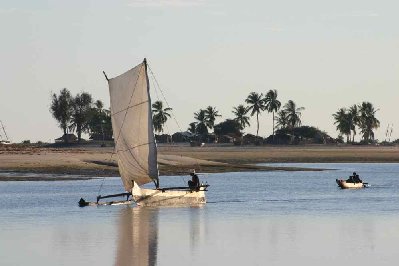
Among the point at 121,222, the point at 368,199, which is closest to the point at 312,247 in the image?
the point at 121,222

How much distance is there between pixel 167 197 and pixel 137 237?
21.2 metres

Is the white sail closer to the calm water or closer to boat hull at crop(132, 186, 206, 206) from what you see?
boat hull at crop(132, 186, 206, 206)

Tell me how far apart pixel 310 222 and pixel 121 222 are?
935cm

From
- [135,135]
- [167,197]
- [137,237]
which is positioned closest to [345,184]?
[167,197]

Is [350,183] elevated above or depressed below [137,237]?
above

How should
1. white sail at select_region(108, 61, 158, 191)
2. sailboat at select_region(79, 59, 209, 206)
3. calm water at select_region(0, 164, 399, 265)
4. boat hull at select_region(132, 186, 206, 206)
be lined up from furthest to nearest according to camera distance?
white sail at select_region(108, 61, 158, 191)
sailboat at select_region(79, 59, 209, 206)
boat hull at select_region(132, 186, 206, 206)
calm water at select_region(0, 164, 399, 265)

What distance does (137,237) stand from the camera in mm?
49750

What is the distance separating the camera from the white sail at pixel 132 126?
231 feet

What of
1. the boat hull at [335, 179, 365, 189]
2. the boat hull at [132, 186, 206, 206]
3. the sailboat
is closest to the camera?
the boat hull at [132, 186, 206, 206]

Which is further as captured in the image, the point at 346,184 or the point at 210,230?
A: the point at 346,184

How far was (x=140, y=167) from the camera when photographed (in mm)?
70812

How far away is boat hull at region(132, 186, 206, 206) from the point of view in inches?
2753

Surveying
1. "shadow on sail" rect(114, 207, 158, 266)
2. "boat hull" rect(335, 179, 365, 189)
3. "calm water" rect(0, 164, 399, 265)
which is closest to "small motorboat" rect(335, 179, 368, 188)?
"boat hull" rect(335, 179, 365, 189)

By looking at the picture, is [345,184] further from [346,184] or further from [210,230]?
[210,230]
